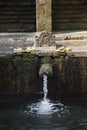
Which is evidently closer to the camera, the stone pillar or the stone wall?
the stone wall

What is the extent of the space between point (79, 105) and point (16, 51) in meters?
2.07

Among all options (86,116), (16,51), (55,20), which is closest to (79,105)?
(86,116)

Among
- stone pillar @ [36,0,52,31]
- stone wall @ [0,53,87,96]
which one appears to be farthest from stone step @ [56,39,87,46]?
stone pillar @ [36,0,52,31]

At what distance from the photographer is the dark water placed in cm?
956

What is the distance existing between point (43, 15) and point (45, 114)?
638 cm

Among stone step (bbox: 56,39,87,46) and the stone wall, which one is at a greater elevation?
stone step (bbox: 56,39,87,46)

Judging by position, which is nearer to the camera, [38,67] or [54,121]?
[54,121]

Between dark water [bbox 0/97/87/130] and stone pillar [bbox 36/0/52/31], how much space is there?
5006 mm

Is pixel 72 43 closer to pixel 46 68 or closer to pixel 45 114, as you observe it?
pixel 46 68

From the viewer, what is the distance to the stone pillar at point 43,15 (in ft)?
52.1

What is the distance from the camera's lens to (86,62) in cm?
1161

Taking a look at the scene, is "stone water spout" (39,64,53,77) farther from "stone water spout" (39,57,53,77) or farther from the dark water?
the dark water

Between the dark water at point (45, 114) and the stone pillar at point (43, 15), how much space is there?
5.01 meters

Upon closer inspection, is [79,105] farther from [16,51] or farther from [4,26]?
[4,26]
